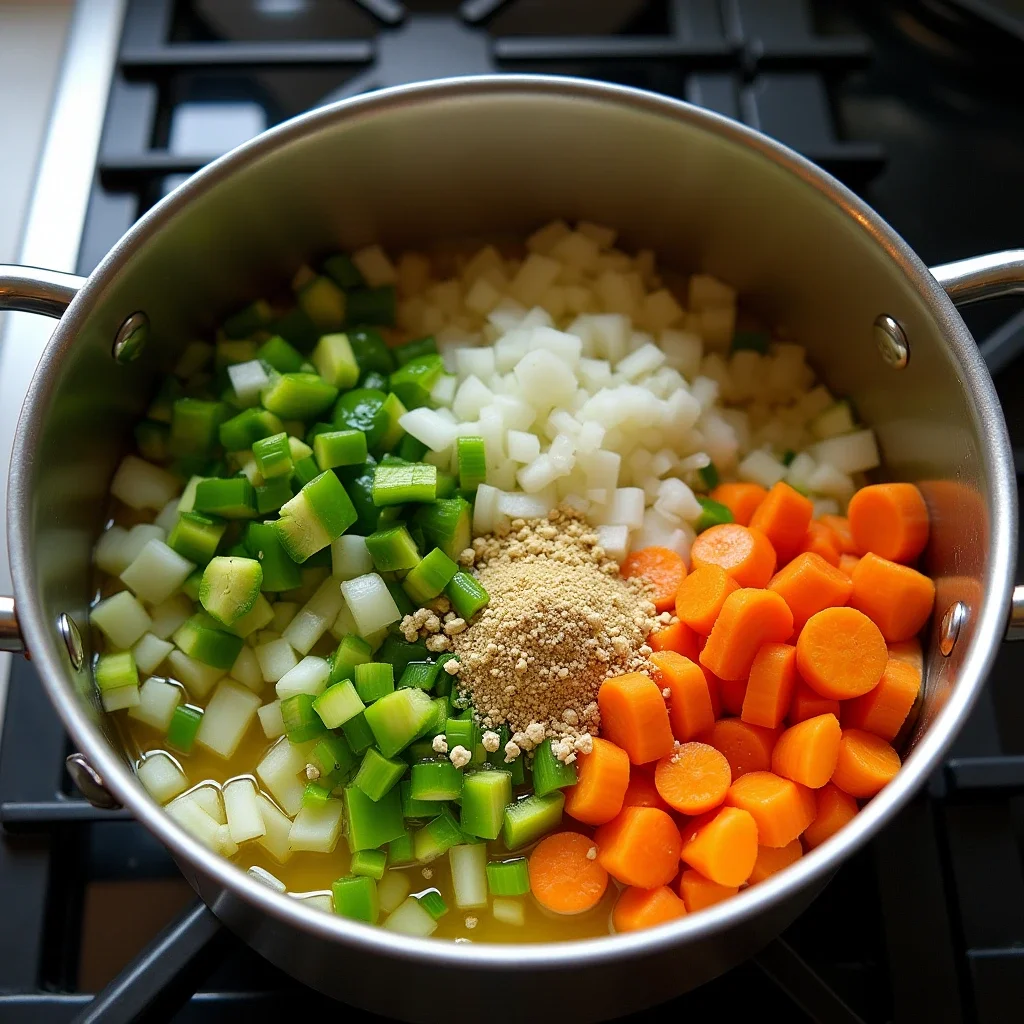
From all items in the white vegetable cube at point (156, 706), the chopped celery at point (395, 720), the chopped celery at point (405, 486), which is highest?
the chopped celery at point (405, 486)

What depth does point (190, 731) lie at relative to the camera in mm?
1210

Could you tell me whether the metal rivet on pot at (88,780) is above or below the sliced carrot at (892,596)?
below

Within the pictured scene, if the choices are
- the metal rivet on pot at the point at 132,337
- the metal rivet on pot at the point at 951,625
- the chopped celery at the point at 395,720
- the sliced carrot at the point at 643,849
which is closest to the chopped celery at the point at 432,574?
the chopped celery at the point at 395,720

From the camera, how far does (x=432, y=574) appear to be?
3.90 feet

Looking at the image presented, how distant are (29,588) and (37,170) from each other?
845 mm

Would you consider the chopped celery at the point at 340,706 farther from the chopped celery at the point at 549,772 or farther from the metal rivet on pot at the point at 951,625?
the metal rivet on pot at the point at 951,625

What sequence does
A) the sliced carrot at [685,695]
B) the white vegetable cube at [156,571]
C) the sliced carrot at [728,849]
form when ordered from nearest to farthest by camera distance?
1. the sliced carrot at [728,849]
2. the sliced carrot at [685,695]
3. the white vegetable cube at [156,571]

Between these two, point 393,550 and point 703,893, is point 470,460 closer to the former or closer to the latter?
point 393,550

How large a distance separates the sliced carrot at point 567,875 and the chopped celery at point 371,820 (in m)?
0.16

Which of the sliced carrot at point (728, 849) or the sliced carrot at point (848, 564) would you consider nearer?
the sliced carrot at point (728, 849)

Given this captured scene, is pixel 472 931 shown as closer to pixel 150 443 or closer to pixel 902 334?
pixel 150 443

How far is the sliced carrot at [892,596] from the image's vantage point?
1.21 metres

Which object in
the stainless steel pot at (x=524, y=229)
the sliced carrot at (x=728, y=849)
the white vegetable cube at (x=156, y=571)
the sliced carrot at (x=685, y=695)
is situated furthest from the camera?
the white vegetable cube at (x=156, y=571)

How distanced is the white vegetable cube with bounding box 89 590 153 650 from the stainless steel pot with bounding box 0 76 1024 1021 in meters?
0.04
